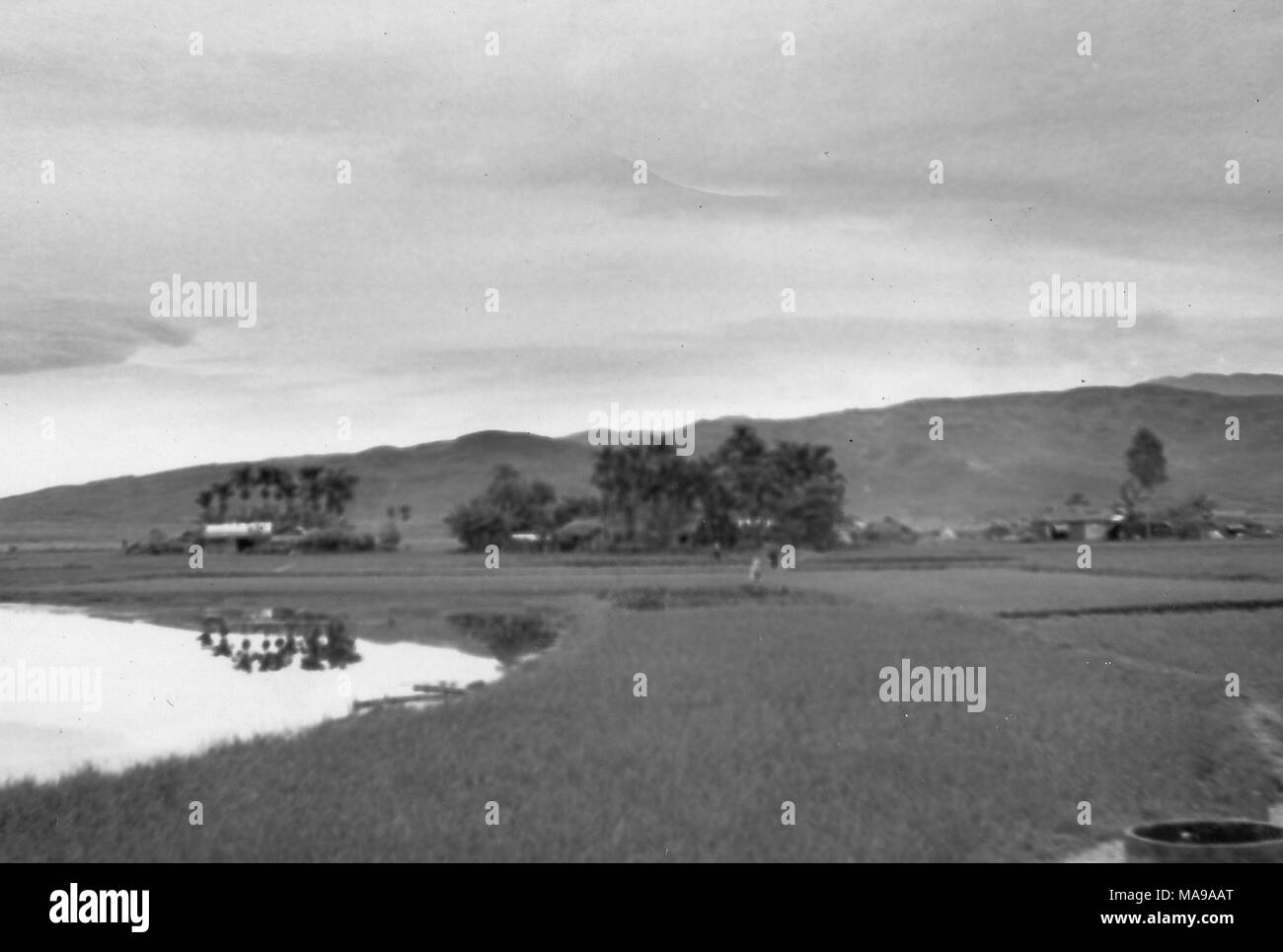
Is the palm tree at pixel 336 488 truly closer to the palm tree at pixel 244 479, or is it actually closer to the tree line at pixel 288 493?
the tree line at pixel 288 493

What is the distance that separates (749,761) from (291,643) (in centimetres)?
2027

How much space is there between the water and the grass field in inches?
85.5

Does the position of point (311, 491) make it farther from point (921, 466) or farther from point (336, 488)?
point (921, 466)

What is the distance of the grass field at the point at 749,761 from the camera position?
10.7 meters

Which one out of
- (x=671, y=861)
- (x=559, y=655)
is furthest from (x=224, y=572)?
(x=671, y=861)

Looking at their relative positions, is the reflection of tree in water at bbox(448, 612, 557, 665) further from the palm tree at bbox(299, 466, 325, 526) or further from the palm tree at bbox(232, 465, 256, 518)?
the palm tree at bbox(232, 465, 256, 518)

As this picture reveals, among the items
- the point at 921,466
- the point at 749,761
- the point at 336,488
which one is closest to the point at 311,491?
the point at 336,488

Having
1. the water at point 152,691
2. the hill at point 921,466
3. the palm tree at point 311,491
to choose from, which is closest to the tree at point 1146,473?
the hill at point 921,466

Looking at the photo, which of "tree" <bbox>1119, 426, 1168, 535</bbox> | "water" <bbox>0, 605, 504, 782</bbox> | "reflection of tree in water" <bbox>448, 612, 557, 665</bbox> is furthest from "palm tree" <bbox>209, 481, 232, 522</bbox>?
"tree" <bbox>1119, 426, 1168, 535</bbox>

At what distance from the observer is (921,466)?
168750mm

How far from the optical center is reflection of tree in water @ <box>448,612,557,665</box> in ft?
96.7

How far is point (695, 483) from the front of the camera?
84125mm

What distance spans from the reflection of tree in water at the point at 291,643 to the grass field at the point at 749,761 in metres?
1.99
